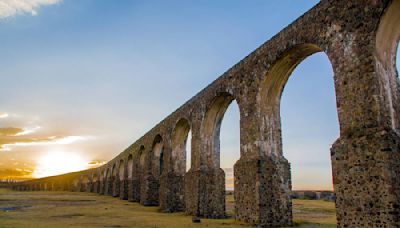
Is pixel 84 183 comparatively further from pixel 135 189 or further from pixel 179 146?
pixel 179 146

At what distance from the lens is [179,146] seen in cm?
1841

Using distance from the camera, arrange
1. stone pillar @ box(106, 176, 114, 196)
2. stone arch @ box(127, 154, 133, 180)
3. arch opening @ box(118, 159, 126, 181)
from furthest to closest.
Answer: stone pillar @ box(106, 176, 114, 196) → arch opening @ box(118, 159, 126, 181) → stone arch @ box(127, 154, 133, 180)

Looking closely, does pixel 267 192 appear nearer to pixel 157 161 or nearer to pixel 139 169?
pixel 157 161

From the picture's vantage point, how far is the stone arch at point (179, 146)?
59.4 ft

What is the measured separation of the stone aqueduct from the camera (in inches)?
270

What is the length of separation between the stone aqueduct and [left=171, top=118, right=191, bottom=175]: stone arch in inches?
2.2

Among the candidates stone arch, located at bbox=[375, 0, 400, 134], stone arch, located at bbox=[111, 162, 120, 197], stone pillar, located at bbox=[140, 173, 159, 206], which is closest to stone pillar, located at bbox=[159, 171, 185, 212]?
stone pillar, located at bbox=[140, 173, 159, 206]

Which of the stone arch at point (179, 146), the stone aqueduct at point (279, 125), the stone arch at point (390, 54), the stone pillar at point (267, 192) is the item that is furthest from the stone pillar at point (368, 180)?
the stone arch at point (179, 146)

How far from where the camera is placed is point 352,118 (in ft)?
24.8

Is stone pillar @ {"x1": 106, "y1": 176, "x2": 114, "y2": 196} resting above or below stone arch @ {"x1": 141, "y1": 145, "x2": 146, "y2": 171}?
below

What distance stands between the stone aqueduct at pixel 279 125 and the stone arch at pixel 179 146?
6 cm

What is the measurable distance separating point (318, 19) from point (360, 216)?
5.16m

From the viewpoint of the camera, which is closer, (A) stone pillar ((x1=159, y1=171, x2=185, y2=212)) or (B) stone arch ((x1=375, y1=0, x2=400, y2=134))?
(B) stone arch ((x1=375, y1=0, x2=400, y2=134))

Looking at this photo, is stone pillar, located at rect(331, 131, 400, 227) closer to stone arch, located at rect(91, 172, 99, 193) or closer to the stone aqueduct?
the stone aqueduct
